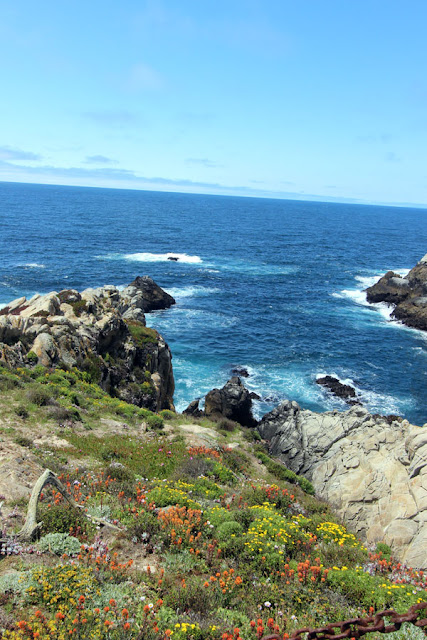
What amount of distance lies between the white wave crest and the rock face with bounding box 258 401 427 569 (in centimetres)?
7336

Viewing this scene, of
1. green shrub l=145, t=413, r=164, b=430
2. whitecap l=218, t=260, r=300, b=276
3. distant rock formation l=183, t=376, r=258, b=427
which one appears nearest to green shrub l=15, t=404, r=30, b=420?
green shrub l=145, t=413, r=164, b=430

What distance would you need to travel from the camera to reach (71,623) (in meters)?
6.90

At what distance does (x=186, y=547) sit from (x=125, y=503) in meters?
2.71

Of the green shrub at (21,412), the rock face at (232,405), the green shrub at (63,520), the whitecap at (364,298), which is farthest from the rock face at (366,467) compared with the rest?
the whitecap at (364,298)

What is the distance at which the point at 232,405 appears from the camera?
3862cm

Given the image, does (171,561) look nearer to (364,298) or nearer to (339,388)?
(339,388)

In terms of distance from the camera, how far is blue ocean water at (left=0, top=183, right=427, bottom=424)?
48188 millimetres

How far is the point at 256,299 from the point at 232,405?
4073 centimetres

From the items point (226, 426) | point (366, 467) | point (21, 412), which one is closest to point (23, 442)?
point (21, 412)

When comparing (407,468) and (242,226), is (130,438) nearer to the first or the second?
(407,468)

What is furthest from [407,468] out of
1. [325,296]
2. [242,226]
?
[242,226]

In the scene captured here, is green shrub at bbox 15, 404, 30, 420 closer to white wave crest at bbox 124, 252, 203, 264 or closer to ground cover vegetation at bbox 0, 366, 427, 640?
ground cover vegetation at bbox 0, 366, 427, 640

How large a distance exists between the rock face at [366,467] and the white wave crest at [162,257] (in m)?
73.4

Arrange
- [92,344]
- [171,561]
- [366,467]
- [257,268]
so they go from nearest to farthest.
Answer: [171,561] < [366,467] < [92,344] < [257,268]
